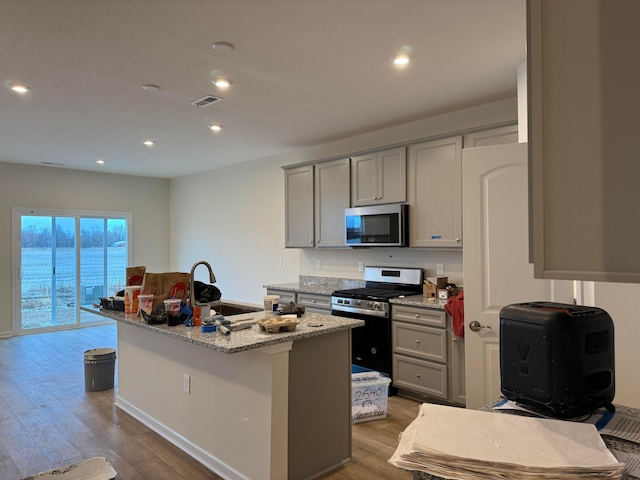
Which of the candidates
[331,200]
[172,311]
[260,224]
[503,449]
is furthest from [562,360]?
[260,224]

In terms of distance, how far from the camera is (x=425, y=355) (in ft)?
12.2

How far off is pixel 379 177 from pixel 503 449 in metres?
3.55

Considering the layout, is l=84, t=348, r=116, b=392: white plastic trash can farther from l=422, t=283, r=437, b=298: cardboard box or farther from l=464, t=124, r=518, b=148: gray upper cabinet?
l=464, t=124, r=518, b=148: gray upper cabinet

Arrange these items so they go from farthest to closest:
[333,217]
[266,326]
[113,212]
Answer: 1. [113,212]
2. [333,217]
3. [266,326]

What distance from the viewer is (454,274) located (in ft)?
13.6

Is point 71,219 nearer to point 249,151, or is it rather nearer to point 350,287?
point 249,151

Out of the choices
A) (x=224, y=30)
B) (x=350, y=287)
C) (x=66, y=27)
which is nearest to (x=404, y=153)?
(x=350, y=287)

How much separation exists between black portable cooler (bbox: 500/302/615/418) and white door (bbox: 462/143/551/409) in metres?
1.25

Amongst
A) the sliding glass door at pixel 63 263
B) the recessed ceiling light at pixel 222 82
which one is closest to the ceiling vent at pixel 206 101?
the recessed ceiling light at pixel 222 82

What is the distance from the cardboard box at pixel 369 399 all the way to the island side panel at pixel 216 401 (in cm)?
118

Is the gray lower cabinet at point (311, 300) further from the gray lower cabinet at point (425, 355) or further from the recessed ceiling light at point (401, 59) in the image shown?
the recessed ceiling light at point (401, 59)

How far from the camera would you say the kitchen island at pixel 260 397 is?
7.70 feet

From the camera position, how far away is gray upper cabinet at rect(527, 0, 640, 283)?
914 millimetres

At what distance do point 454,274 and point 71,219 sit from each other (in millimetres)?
6387
